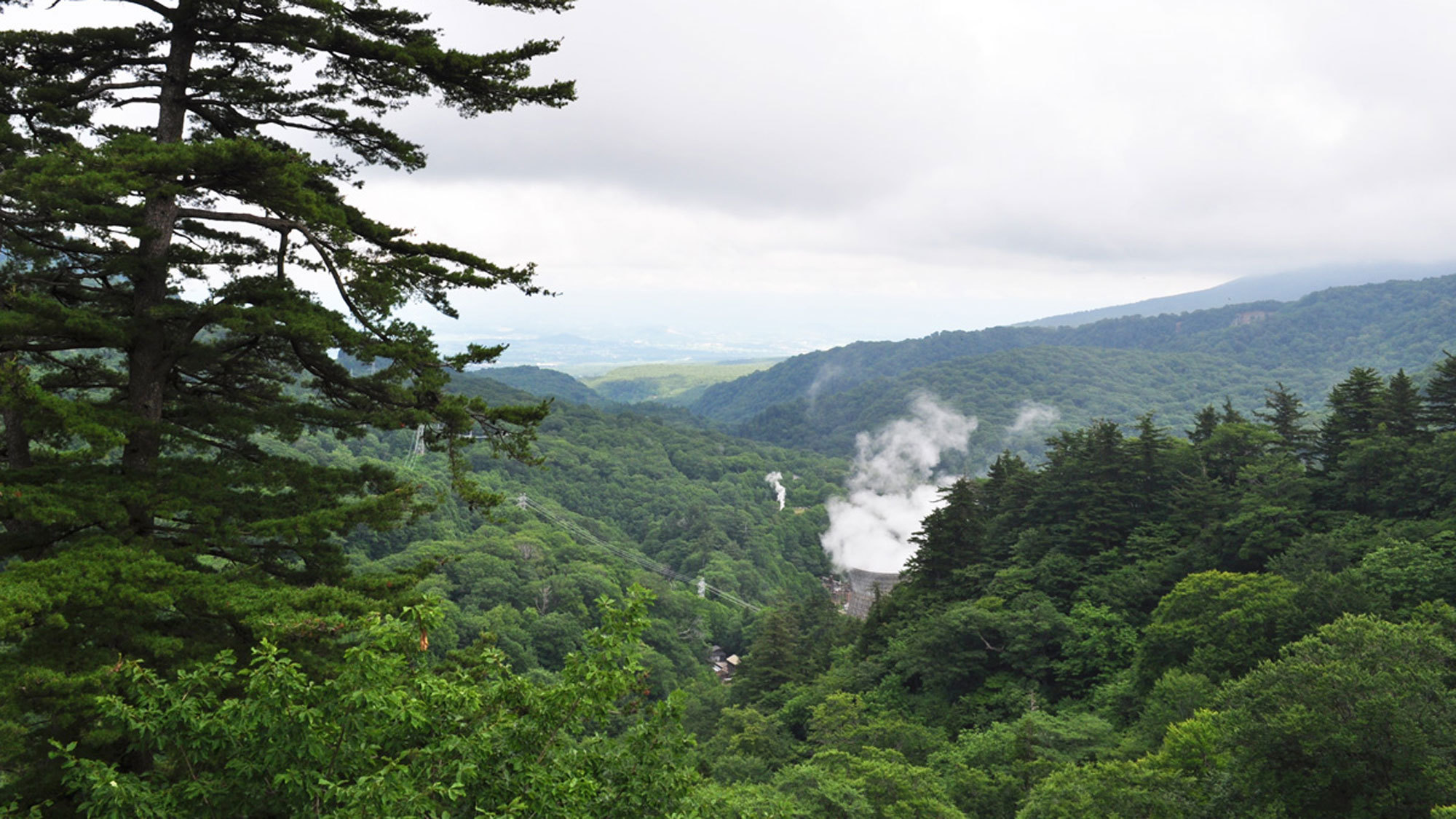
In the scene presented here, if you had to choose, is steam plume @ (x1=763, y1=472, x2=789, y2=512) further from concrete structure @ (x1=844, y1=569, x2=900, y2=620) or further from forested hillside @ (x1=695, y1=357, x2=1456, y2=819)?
forested hillside @ (x1=695, y1=357, x2=1456, y2=819)

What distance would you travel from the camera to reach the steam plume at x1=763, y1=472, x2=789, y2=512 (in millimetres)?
137125

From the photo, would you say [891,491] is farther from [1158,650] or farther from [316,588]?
[316,588]

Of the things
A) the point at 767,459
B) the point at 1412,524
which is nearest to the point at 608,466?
the point at 767,459

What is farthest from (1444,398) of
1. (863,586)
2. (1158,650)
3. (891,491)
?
(891,491)

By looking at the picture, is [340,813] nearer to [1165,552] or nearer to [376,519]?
[376,519]

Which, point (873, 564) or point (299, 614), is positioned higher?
point (299, 614)

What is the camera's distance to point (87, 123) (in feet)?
28.8

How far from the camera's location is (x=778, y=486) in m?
140

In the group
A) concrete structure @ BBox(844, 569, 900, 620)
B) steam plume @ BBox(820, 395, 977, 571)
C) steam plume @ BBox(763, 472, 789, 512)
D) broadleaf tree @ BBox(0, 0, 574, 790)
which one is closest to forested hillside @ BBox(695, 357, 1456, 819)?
broadleaf tree @ BBox(0, 0, 574, 790)

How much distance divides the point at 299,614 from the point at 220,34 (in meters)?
6.77

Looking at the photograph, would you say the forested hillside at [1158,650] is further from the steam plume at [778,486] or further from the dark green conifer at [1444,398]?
the steam plume at [778,486]

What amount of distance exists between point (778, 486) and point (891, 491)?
23092 mm

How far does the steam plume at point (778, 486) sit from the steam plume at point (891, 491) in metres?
8.21

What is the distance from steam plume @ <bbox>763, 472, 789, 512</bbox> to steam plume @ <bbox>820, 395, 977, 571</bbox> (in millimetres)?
8213
